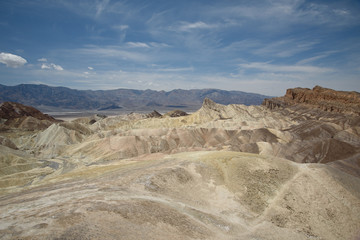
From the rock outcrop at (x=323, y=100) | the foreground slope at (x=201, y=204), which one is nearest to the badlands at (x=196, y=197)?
the foreground slope at (x=201, y=204)

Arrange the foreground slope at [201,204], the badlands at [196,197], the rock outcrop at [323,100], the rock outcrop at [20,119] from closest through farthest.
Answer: the foreground slope at [201,204] → the badlands at [196,197] → the rock outcrop at [323,100] → the rock outcrop at [20,119]

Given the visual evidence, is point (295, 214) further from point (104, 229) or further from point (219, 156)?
point (104, 229)

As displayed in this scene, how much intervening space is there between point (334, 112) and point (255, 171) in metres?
69.3

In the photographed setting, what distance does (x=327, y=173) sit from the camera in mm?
23031

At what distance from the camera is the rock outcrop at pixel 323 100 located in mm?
76012

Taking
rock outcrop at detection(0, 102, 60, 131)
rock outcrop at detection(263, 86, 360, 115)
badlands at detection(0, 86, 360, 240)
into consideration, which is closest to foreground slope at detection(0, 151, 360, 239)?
badlands at detection(0, 86, 360, 240)

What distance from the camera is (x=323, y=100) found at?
86375 millimetres

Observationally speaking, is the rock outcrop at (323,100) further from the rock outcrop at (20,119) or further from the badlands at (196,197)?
the rock outcrop at (20,119)

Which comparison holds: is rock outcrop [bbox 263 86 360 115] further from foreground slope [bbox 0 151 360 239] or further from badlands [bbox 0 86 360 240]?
foreground slope [bbox 0 151 360 239]

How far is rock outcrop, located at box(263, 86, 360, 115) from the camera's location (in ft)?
249

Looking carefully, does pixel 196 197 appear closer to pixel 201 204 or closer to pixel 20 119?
pixel 201 204

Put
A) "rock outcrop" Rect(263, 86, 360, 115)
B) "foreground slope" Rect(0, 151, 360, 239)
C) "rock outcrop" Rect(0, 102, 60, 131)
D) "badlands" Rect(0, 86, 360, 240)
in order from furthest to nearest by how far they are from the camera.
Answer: "rock outcrop" Rect(0, 102, 60, 131) < "rock outcrop" Rect(263, 86, 360, 115) < "badlands" Rect(0, 86, 360, 240) < "foreground slope" Rect(0, 151, 360, 239)

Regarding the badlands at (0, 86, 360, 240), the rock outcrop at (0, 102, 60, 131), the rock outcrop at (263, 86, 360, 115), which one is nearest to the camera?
the badlands at (0, 86, 360, 240)

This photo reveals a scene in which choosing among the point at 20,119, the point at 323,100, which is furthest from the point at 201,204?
the point at 20,119
